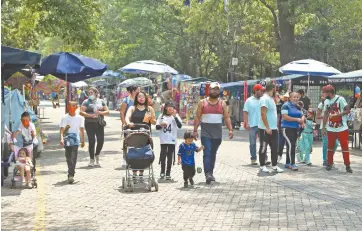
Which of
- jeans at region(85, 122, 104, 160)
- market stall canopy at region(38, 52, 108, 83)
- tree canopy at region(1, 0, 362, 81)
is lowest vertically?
jeans at region(85, 122, 104, 160)

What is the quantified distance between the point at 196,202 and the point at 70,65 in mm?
9587

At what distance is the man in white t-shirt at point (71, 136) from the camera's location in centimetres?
1202

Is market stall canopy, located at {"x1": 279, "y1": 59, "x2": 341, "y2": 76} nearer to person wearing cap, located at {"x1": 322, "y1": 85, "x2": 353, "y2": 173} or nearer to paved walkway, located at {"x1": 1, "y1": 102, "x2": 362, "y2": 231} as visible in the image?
paved walkway, located at {"x1": 1, "y1": 102, "x2": 362, "y2": 231}

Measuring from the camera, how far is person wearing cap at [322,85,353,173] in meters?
13.5

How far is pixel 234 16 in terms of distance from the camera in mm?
41000

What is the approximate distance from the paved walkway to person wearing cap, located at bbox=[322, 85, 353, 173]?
37 cm

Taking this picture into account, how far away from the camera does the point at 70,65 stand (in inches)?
730

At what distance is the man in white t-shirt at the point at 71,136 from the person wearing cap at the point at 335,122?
485 centimetres

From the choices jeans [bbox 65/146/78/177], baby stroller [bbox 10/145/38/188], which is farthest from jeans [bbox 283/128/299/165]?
baby stroller [bbox 10/145/38/188]

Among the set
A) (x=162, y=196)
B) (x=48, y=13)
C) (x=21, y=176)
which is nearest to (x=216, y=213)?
(x=162, y=196)

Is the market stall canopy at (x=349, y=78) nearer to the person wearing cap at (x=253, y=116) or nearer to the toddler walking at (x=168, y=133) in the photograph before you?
the person wearing cap at (x=253, y=116)

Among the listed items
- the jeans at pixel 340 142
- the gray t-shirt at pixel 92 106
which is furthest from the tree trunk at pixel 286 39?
the gray t-shirt at pixel 92 106

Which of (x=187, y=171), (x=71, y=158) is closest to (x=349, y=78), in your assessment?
(x=187, y=171)

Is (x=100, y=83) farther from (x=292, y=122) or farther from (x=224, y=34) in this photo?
(x=292, y=122)
